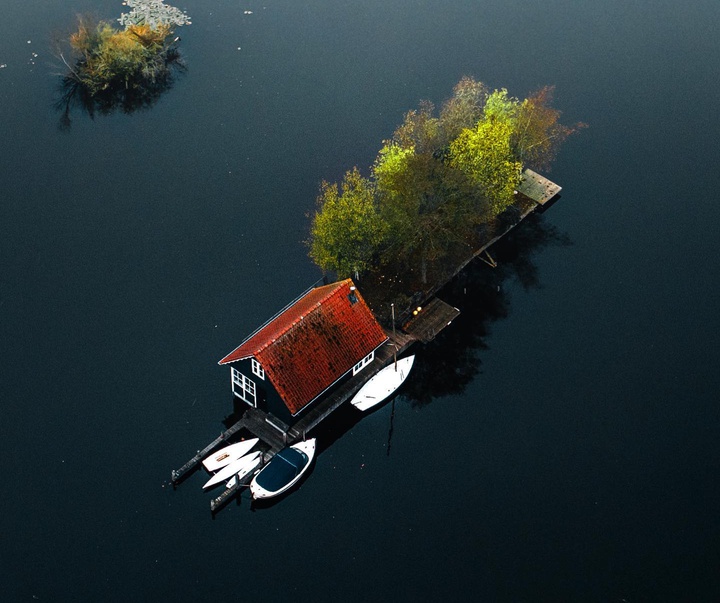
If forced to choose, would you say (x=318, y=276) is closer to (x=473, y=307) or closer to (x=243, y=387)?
(x=473, y=307)

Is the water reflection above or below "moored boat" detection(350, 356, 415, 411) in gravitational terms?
above

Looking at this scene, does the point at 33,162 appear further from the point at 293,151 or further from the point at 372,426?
the point at 372,426

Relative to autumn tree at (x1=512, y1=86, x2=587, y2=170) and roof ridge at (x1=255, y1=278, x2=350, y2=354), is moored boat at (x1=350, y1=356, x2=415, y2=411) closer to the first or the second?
roof ridge at (x1=255, y1=278, x2=350, y2=354)

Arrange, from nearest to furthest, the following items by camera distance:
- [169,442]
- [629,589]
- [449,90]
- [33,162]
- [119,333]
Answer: [629,589] < [169,442] < [119,333] < [33,162] < [449,90]

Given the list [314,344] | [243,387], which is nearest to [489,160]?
[314,344]

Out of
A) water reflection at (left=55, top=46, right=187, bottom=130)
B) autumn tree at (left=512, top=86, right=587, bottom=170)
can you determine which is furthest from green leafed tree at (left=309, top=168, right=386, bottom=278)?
water reflection at (left=55, top=46, right=187, bottom=130)

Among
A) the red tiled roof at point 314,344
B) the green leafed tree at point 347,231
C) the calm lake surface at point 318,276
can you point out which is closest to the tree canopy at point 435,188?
the green leafed tree at point 347,231

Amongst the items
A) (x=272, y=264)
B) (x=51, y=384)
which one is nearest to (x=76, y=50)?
(x=272, y=264)
